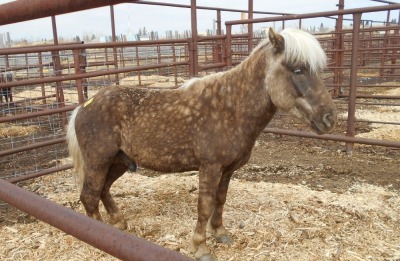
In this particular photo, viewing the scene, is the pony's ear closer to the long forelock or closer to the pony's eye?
the long forelock

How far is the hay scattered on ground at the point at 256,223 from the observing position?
9.29 ft

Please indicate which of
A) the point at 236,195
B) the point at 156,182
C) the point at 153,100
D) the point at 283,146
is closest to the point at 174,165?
the point at 153,100

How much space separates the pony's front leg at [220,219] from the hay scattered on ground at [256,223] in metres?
0.06

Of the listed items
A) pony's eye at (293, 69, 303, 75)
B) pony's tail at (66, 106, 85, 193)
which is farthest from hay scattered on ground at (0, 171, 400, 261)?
pony's eye at (293, 69, 303, 75)

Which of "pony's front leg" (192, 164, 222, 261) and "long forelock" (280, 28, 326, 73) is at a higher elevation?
"long forelock" (280, 28, 326, 73)

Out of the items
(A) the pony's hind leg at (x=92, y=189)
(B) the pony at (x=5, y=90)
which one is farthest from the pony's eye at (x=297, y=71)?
(B) the pony at (x=5, y=90)

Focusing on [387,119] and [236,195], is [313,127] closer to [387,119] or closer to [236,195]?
[236,195]

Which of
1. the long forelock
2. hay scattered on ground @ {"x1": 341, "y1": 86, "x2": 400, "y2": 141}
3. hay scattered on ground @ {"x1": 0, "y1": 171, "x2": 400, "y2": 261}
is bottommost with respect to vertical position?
hay scattered on ground @ {"x1": 0, "y1": 171, "x2": 400, "y2": 261}

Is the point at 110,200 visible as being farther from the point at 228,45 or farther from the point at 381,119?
the point at 381,119

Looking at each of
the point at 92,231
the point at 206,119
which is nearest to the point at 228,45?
the point at 206,119

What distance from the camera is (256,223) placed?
3.21 metres

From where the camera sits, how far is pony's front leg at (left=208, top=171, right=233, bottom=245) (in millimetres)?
2910

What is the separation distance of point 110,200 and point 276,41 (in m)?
1.95

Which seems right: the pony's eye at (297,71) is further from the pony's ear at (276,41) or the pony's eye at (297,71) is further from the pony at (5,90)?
→ the pony at (5,90)
